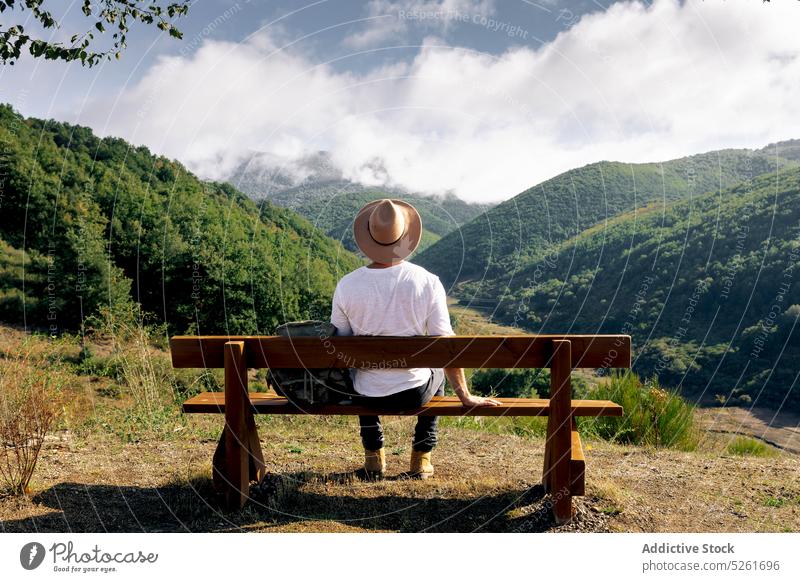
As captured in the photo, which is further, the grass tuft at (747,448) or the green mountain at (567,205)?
the green mountain at (567,205)

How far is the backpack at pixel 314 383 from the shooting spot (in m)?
3.96

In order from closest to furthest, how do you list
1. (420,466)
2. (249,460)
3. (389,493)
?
(249,460)
(389,493)
(420,466)

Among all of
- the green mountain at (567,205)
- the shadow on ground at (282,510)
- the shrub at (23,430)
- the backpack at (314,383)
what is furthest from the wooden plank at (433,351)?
the green mountain at (567,205)

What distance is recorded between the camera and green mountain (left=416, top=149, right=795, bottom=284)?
51.8m

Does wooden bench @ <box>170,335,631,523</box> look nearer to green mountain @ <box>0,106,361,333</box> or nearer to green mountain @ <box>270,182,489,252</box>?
green mountain @ <box>270,182,489,252</box>

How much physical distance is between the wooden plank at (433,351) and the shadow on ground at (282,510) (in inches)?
32.1

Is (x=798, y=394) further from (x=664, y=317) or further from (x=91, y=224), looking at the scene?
(x=91, y=224)

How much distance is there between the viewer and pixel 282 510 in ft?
13.1

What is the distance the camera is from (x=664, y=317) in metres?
49.2

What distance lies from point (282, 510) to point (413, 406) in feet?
3.02

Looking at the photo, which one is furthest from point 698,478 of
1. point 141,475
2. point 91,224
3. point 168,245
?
point 91,224

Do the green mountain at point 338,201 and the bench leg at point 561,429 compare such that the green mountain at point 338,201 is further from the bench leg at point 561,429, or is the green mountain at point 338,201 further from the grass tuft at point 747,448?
the grass tuft at point 747,448

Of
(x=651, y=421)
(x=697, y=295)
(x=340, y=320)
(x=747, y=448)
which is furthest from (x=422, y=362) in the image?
(x=697, y=295)

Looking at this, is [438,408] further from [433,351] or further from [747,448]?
[747,448]
